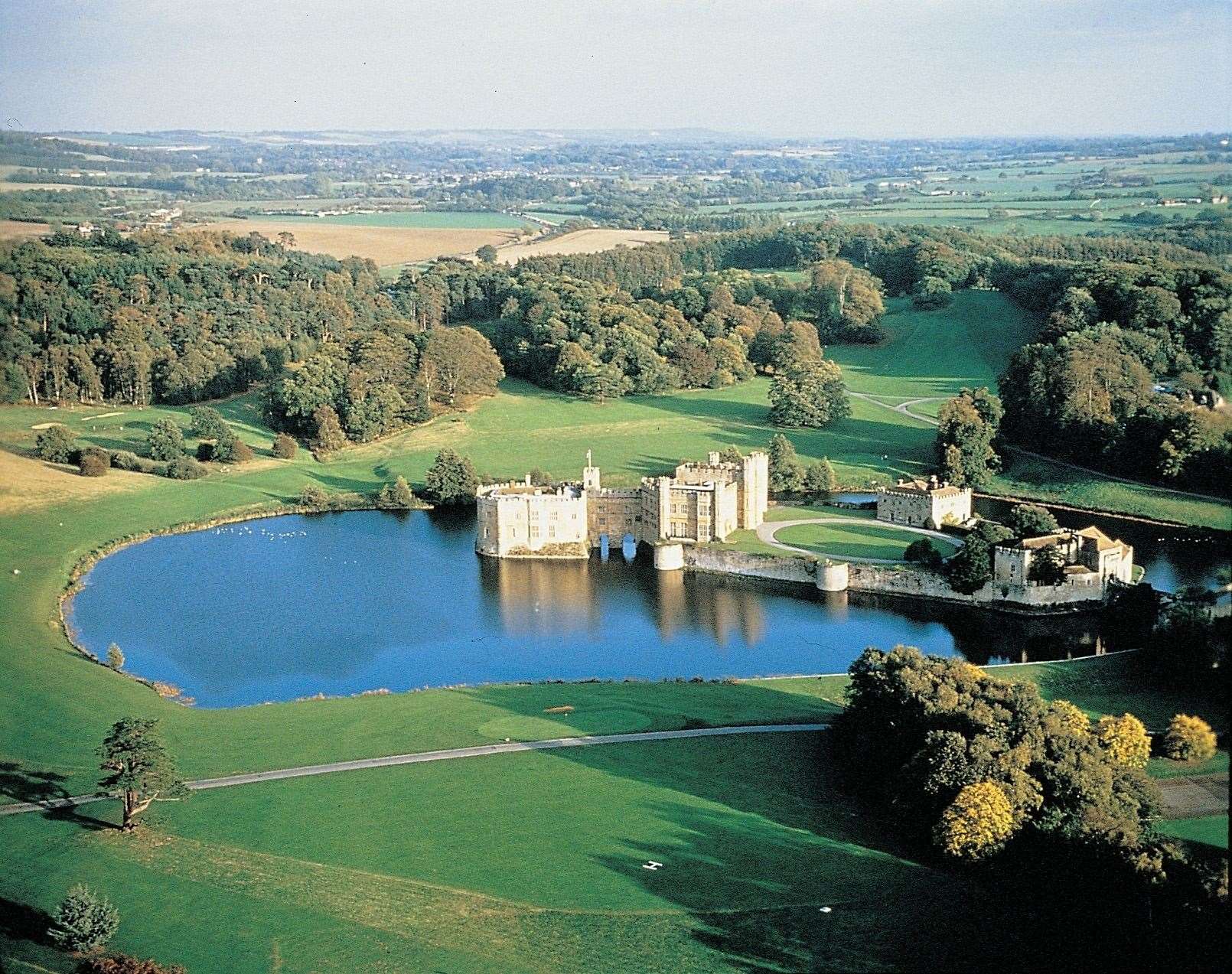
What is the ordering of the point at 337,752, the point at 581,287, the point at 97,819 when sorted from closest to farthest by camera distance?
the point at 97,819 → the point at 337,752 → the point at 581,287

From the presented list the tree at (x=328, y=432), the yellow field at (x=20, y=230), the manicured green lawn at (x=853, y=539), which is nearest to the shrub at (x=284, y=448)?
the tree at (x=328, y=432)

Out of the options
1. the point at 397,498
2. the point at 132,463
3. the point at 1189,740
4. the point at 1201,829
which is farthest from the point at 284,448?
the point at 1189,740

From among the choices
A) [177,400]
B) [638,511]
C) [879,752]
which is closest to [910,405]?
[638,511]

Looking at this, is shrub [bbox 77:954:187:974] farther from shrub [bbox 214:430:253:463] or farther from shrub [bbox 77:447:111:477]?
shrub [bbox 214:430:253:463]

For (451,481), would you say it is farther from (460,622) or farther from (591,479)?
(460,622)

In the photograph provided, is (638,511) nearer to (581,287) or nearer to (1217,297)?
(1217,297)

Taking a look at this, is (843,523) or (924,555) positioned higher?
(924,555)
